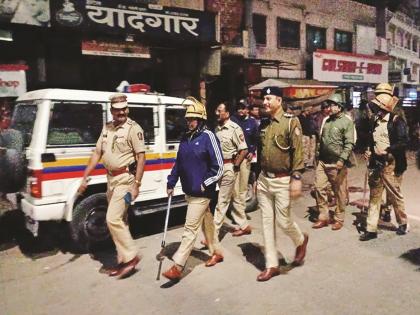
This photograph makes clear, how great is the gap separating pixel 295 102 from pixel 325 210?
910 cm

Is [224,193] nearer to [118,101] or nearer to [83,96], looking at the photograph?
[118,101]

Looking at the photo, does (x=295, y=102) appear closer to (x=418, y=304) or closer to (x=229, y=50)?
(x=229, y=50)

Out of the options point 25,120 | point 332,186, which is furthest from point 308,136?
point 25,120

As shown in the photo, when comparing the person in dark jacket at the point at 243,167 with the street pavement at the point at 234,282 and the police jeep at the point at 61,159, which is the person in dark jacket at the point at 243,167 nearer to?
the street pavement at the point at 234,282

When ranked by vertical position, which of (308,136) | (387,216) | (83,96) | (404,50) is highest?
(404,50)

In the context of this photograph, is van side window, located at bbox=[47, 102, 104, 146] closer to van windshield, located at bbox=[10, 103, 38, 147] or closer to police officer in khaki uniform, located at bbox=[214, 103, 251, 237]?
van windshield, located at bbox=[10, 103, 38, 147]

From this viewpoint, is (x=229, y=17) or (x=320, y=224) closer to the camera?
Result: (x=320, y=224)

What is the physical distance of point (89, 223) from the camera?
5777 mm

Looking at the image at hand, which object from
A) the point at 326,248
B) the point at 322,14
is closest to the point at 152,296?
the point at 326,248

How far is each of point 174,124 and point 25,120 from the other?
216 centimetres

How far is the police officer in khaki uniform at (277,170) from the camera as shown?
462 cm

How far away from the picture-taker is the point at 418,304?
12.9 feet

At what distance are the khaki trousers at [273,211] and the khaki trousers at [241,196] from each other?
166cm

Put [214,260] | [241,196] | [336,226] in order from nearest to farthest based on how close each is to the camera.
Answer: [214,260] < [336,226] < [241,196]
